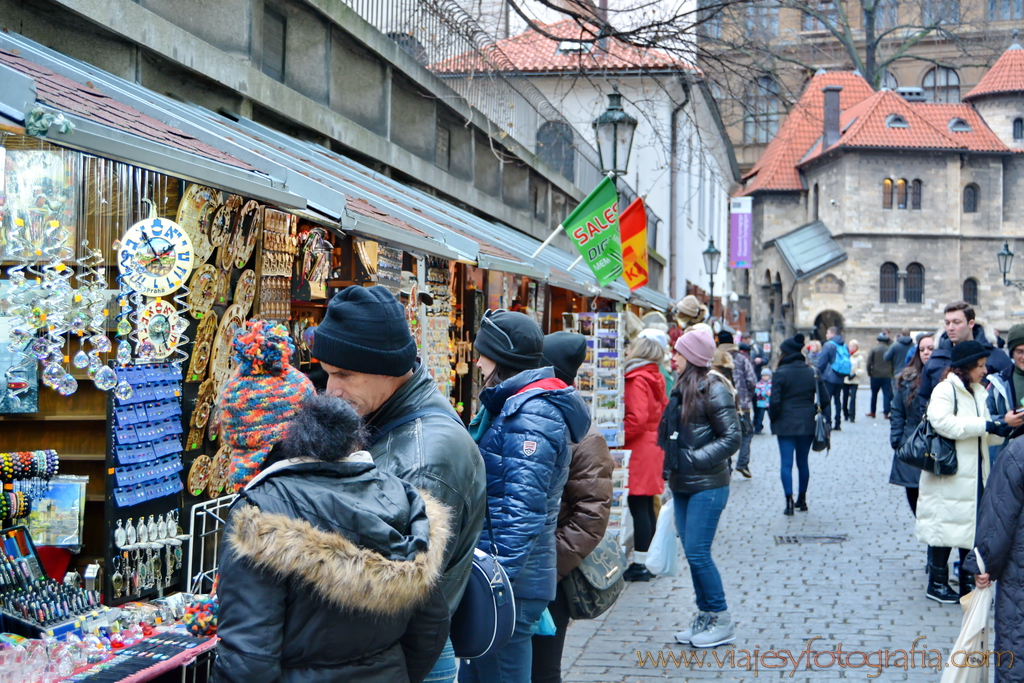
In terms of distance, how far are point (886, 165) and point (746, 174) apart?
1309 cm

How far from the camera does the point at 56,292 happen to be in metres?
4.14

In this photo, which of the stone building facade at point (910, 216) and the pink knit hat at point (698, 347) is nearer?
the pink knit hat at point (698, 347)

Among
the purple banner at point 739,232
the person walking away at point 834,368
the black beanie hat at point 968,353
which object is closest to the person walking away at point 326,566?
the black beanie hat at point 968,353

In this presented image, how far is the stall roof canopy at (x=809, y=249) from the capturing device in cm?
5234

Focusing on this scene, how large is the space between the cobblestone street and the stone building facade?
141 ft

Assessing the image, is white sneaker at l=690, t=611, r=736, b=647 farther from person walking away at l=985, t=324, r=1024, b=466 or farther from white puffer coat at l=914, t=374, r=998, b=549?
person walking away at l=985, t=324, r=1024, b=466

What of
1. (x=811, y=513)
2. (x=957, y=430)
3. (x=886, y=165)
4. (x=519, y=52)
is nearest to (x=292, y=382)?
(x=957, y=430)

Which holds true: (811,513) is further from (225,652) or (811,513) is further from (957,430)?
(225,652)

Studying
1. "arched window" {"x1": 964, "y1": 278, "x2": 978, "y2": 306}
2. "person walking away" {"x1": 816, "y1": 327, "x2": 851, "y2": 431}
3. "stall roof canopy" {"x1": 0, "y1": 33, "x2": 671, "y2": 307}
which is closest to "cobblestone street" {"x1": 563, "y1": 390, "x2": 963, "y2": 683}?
"stall roof canopy" {"x1": 0, "y1": 33, "x2": 671, "y2": 307}

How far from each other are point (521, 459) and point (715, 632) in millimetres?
3187

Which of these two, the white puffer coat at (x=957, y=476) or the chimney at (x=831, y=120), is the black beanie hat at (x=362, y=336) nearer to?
the white puffer coat at (x=957, y=476)

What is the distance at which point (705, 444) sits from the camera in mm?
6227

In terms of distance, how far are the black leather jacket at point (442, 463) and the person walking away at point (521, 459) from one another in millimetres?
795

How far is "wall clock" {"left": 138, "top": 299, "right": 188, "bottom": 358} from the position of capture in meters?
5.12
